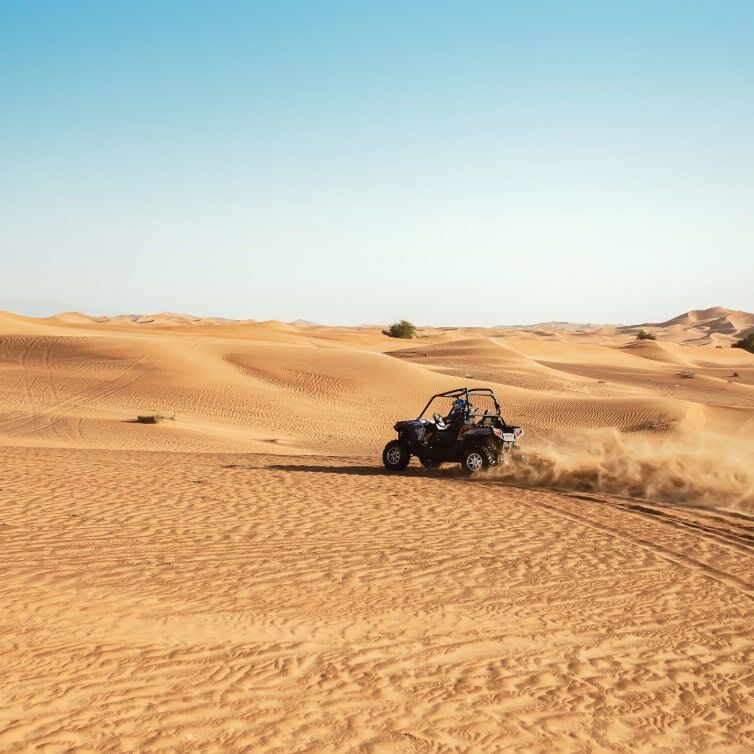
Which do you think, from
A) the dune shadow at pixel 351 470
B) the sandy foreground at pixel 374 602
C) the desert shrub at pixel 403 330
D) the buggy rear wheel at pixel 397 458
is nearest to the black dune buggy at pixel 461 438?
the buggy rear wheel at pixel 397 458

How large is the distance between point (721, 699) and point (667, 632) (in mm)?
1320

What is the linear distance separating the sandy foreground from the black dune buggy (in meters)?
0.42

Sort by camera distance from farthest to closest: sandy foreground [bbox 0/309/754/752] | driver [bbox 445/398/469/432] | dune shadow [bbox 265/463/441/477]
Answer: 1. dune shadow [bbox 265/463/441/477]
2. driver [bbox 445/398/469/432]
3. sandy foreground [bbox 0/309/754/752]

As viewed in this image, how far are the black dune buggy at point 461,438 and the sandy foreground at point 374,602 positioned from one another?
1.39ft

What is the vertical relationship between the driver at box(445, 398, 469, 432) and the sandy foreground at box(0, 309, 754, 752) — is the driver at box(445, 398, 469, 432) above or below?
above

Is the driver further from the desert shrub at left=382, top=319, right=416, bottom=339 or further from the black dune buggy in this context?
the desert shrub at left=382, top=319, right=416, bottom=339

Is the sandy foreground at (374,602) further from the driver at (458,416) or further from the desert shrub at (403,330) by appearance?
the desert shrub at (403,330)

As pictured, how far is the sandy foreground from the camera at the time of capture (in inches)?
208

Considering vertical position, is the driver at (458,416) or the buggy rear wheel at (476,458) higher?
the driver at (458,416)

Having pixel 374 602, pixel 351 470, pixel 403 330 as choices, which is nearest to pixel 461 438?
pixel 351 470

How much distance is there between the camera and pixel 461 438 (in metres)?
15.6

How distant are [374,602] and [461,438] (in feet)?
26.5

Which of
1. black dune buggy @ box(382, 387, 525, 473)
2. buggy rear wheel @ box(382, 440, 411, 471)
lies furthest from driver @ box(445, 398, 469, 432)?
buggy rear wheel @ box(382, 440, 411, 471)

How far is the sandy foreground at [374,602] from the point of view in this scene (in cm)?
A: 528
